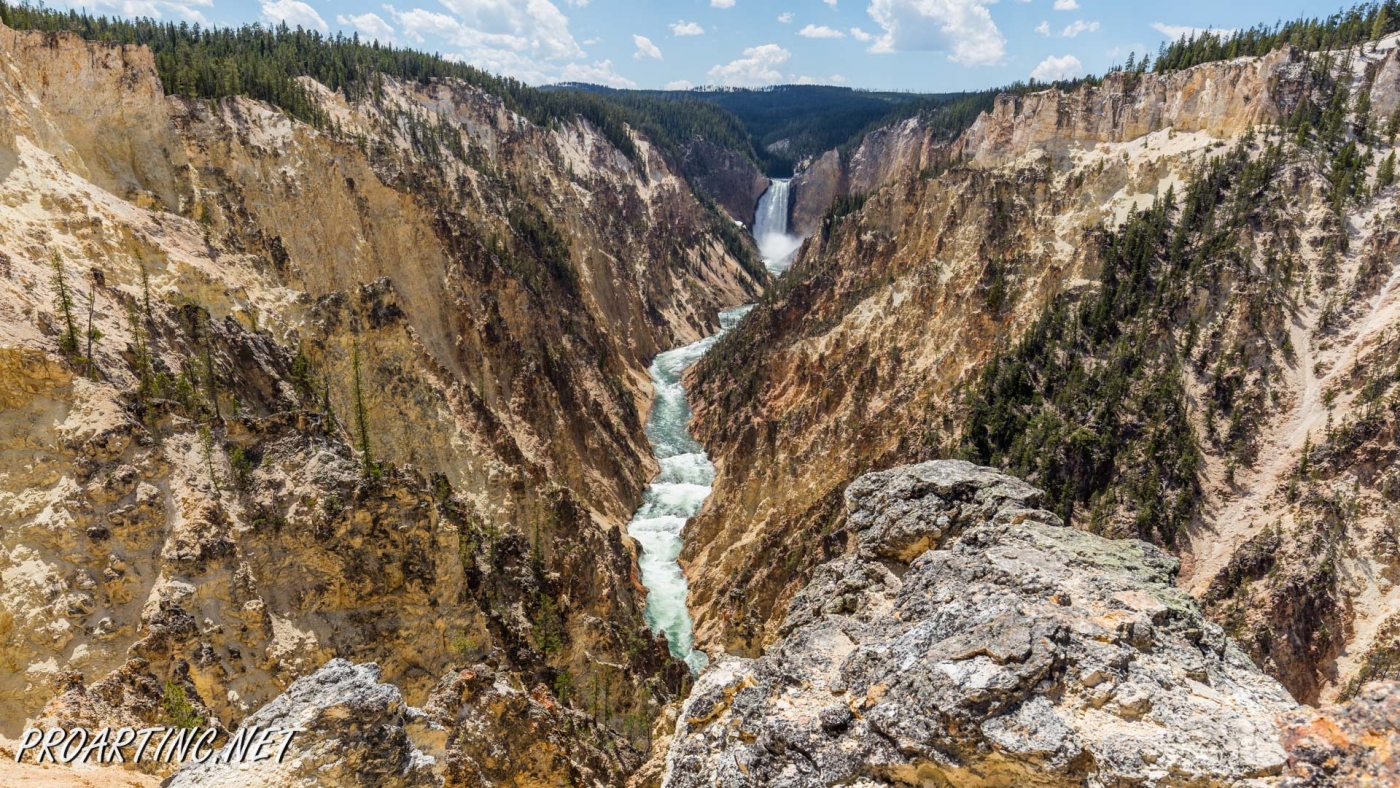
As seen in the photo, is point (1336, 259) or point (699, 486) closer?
point (1336, 259)

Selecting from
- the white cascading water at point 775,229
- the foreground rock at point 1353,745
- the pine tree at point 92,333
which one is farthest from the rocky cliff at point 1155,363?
the white cascading water at point 775,229

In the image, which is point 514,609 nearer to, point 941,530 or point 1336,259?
point 941,530

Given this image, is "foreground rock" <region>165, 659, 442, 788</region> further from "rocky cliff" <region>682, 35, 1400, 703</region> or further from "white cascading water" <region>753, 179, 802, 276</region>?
"white cascading water" <region>753, 179, 802, 276</region>

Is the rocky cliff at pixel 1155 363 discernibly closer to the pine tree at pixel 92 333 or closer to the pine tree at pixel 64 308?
the pine tree at pixel 92 333

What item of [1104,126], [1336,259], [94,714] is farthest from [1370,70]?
[94,714]

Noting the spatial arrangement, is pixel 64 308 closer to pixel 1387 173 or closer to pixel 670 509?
pixel 670 509

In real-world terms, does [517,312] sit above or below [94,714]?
above

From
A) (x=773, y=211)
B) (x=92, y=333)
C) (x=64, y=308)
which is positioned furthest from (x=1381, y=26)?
(x=773, y=211)
